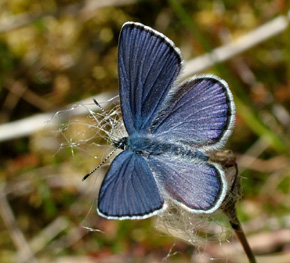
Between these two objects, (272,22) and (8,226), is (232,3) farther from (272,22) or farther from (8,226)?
(8,226)

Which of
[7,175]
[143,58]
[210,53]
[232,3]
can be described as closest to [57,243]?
[7,175]

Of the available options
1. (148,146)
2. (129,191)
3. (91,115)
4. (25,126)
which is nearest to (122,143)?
(148,146)

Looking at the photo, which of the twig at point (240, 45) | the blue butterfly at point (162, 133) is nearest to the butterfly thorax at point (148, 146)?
the blue butterfly at point (162, 133)

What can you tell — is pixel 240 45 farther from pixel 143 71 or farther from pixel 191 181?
pixel 191 181

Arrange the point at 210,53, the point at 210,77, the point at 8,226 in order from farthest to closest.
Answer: the point at 8,226 < the point at 210,53 < the point at 210,77

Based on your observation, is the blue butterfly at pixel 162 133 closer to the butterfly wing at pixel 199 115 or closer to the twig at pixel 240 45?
the butterfly wing at pixel 199 115

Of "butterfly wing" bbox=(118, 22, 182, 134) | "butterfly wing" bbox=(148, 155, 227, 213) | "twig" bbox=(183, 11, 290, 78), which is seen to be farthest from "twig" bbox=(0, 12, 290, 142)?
"butterfly wing" bbox=(148, 155, 227, 213)

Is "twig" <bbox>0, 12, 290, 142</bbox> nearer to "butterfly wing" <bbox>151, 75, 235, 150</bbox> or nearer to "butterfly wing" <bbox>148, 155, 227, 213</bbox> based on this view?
"butterfly wing" <bbox>151, 75, 235, 150</bbox>
